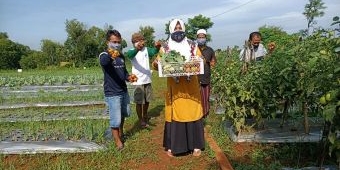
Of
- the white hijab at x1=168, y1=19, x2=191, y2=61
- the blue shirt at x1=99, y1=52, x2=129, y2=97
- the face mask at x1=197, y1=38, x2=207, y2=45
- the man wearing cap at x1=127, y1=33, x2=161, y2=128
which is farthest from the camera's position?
the face mask at x1=197, y1=38, x2=207, y2=45

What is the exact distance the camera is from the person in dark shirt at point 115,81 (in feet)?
17.3

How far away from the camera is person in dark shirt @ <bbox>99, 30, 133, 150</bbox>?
207 inches

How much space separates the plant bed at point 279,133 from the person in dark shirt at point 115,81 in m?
1.62

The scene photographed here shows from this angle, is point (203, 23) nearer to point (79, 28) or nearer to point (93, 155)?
point (79, 28)

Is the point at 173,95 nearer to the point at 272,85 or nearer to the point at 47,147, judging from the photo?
the point at 272,85

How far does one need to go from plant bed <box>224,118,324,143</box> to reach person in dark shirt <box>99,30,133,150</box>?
162 cm

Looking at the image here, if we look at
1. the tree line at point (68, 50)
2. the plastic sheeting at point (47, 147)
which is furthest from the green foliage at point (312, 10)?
the tree line at point (68, 50)

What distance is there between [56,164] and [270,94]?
9.56 ft

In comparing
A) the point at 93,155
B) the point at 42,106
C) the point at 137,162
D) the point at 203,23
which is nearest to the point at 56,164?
the point at 93,155

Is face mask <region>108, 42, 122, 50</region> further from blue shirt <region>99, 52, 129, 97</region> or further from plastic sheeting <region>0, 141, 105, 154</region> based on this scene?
plastic sheeting <region>0, 141, 105, 154</region>

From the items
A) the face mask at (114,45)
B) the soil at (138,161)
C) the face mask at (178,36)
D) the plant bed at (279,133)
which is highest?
the face mask at (178,36)

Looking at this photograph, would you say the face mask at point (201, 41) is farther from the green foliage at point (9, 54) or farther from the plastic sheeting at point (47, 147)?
the green foliage at point (9, 54)

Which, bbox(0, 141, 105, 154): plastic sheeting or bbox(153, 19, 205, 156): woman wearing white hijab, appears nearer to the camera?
bbox(153, 19, 205, 156): woman wearing white hijab

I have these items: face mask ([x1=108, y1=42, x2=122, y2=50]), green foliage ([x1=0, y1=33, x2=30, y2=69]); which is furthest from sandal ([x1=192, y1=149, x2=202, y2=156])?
green foliage ([x1=0, y1=33, x2=30, y2=69])
